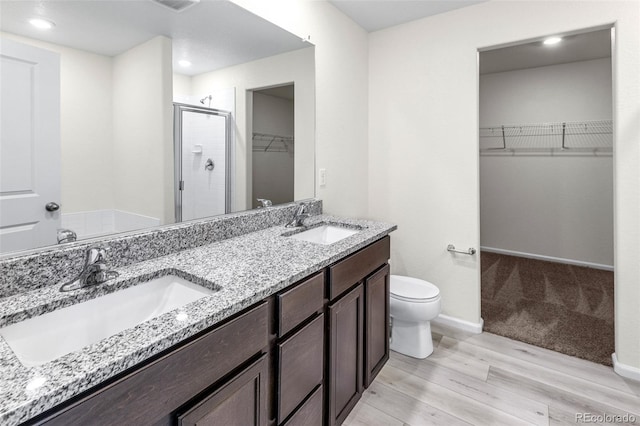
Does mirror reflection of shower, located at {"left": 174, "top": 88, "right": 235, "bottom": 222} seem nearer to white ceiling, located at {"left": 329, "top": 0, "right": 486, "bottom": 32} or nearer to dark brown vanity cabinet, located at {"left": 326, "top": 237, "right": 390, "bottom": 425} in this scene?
dark brown vanity cabinet, located at {"left": 326, "top": 237, "right": 390, "bottom": 425}

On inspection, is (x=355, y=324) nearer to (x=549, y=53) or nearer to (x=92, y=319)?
(x=92, y=319)

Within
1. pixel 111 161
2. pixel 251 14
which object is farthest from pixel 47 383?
pixel 251 14

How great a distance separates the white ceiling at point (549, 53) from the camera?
316 centimetres

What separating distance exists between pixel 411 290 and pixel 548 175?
3007mm

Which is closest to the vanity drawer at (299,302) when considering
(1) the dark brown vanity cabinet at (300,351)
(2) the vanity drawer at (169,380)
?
(1) the dark brown vanity cabinet at (300,351)

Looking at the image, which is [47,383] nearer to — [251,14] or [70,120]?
[70,120]

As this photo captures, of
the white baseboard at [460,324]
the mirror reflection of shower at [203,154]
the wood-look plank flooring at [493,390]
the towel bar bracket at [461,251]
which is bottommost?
the wood-look plank flooring at [493,390]

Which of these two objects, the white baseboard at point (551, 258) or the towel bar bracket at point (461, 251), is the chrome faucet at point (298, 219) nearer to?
the towel bar bracket at point (461, 251)

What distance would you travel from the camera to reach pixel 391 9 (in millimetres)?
2402

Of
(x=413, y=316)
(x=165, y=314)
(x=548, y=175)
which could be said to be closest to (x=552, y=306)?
(x=413, y=316)

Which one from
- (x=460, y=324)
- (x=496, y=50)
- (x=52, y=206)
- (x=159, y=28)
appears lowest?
(x=460, y=324)

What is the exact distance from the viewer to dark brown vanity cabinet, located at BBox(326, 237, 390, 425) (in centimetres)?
141

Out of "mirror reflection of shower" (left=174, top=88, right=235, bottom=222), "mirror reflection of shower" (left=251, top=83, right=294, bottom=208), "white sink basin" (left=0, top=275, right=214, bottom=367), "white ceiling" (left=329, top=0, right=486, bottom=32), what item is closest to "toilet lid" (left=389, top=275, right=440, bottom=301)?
"mirror reflection of shower" (left=251, top=83, right=294, bottom=208)

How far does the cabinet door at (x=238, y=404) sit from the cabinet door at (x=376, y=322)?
0.77 m
